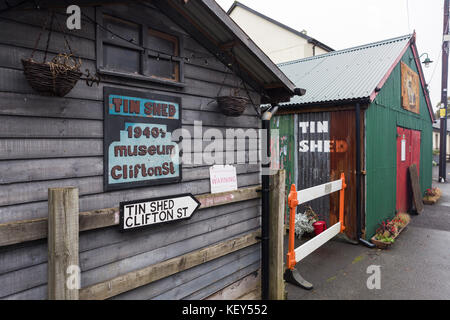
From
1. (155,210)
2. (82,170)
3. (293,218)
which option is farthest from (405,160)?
(82,170)

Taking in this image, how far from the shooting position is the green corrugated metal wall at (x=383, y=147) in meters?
7.80

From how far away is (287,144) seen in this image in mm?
9086

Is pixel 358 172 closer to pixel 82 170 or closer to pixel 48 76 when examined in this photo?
pixel 82 170

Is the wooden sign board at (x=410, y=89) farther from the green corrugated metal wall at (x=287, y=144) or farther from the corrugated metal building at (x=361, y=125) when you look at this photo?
the green corrugated metal wall at (x=287, y=144)

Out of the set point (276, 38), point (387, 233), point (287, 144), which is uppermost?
point (276, 38)

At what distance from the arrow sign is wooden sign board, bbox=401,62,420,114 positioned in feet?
31.2


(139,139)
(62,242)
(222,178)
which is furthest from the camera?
(222,178)

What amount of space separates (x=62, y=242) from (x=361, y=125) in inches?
285

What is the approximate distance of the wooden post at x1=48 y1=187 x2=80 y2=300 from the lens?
2373mm

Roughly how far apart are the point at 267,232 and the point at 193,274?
134cm

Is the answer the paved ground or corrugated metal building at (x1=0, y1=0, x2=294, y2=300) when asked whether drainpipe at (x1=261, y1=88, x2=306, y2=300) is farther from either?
the paved ground

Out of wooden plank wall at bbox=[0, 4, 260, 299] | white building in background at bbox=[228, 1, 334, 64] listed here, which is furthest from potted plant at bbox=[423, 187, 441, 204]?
wooden plank wall at bbox=[0, 4, 260, 299]

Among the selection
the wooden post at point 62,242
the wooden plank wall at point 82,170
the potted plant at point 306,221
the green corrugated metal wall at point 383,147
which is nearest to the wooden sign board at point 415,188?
the green corrugated metal wall at point 383,147

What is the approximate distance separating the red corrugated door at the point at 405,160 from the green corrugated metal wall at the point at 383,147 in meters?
0.45
